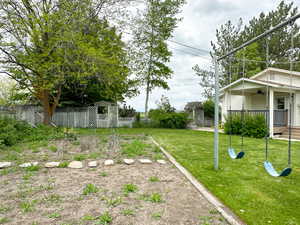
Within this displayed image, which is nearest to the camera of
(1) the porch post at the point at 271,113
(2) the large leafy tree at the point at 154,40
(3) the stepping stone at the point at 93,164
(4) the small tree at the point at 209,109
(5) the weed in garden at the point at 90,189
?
(5) the weed in garden at the point at 90,189

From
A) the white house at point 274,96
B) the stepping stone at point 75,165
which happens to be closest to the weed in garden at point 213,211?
the stepping stone at point 75,165

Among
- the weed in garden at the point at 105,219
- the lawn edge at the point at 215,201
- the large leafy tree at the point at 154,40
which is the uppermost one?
the large leafy tree at the point at 154,40

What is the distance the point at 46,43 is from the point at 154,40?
9.46 metres

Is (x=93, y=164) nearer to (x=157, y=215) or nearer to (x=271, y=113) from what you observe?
(x=157, y=215)

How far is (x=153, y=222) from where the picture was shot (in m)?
1.94

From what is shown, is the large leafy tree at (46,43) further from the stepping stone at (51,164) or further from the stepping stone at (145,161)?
the stepping stone at (145,161)

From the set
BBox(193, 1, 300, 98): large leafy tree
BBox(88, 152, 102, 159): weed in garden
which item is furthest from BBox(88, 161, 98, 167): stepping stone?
BBox(193, 1, 300, 98): large leafy tree

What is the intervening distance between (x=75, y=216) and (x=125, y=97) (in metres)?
14.4

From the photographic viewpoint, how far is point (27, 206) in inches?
87.4

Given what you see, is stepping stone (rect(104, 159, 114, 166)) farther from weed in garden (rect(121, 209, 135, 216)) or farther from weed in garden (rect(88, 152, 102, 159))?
weed in garden (rect(121, 209, 135, 216))

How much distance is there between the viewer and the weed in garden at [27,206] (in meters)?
2.15

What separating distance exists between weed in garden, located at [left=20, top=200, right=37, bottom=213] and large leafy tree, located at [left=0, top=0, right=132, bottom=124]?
6.19 meters

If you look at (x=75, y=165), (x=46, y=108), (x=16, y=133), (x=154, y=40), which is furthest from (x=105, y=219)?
(x=154, y=40)

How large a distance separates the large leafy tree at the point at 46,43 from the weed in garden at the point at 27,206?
20.3 ft
